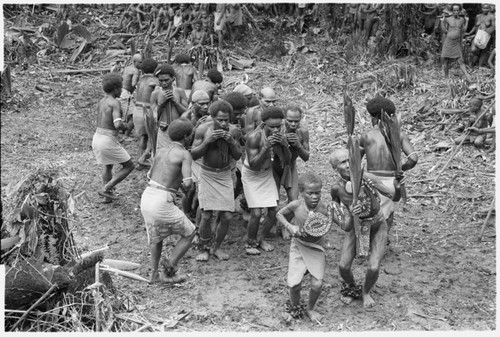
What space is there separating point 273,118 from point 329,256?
5.58ft

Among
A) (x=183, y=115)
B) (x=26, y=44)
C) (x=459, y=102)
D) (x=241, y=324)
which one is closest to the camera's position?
(x=241, y=324)

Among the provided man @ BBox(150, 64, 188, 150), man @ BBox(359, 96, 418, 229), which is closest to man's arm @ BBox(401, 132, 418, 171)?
man @ BBox(359, 96, 418, 229)

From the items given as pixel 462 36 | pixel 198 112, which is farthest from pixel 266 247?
pixel 462 36

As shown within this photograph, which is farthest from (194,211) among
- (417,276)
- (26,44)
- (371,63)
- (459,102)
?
(26,44)

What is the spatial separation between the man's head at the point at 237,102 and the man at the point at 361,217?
1.75 meters

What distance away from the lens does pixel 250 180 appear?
851cm

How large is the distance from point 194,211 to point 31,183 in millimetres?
2858

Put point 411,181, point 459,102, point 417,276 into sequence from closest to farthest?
point 417,276 → point 411,181 → point 459,102

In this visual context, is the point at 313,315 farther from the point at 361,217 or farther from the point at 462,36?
the point at 462,36

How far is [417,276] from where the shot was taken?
8.07m

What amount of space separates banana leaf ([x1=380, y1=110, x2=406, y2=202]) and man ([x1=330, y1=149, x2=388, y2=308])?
457 mm

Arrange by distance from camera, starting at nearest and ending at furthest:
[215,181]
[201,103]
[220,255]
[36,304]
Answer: [36,304], [215,181], [220,255], [201,103]

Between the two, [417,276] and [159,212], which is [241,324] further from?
[417,276]

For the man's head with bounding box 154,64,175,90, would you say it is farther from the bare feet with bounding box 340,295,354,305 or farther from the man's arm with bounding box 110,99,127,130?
the bare feet with bounding box 340,295,354,305
